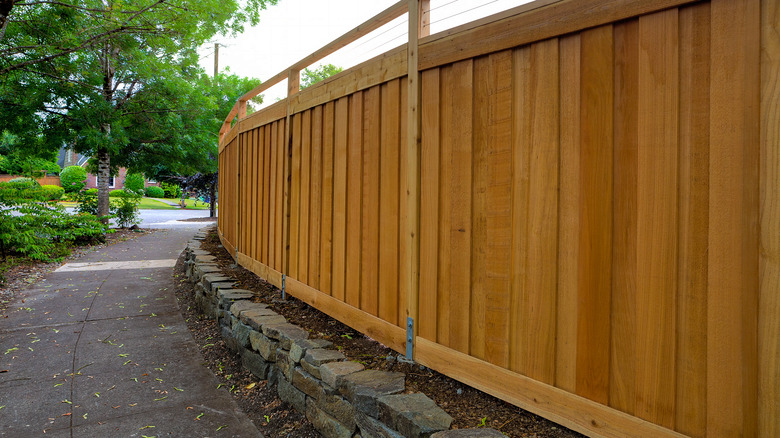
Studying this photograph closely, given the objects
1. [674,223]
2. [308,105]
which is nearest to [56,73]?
[308,105]

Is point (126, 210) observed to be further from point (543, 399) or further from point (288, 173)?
point (543, 399)

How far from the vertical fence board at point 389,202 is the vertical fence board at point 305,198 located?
3.50 ft

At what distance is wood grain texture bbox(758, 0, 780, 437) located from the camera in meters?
1.25

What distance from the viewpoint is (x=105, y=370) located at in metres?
3.37

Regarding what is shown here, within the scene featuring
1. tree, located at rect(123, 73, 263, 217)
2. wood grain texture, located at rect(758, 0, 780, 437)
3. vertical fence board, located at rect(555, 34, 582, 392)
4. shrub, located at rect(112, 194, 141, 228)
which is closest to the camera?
wood grain texture, located at rect(758, 0, 780, 437)

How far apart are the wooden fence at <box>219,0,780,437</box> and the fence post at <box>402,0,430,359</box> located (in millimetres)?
14

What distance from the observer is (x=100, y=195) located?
449 inches

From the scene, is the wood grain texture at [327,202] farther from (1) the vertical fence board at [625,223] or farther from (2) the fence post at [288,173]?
(1) the vertical fence board at [625,223]

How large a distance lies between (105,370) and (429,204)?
286 centimetres

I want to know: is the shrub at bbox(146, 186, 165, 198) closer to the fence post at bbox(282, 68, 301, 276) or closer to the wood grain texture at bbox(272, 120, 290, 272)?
the wood grain texture at bbox(272, 120, 290, 272)

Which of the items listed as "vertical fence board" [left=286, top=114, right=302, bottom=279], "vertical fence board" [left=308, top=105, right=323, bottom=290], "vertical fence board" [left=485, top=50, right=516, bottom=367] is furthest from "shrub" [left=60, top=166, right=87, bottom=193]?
"vertical fence board" [left=485, top=50, right=516, bottom=367]

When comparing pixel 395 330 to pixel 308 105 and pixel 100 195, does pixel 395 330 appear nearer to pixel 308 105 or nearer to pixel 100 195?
Result: pixel 308 105

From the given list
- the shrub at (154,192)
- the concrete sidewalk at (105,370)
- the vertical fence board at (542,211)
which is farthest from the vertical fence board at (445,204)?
the shrub at (154,192)

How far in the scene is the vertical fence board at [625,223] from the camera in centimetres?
155
